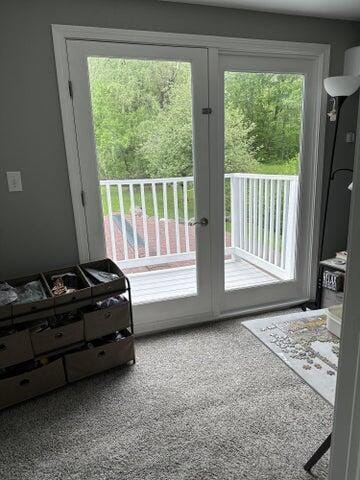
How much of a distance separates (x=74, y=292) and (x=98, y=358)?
18.5 inches

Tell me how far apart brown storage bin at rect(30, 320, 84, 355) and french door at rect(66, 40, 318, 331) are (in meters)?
0.59

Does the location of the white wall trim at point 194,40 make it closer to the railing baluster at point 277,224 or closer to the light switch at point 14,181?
the light switch at point 14,181

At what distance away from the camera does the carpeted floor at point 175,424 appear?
147 centimetres

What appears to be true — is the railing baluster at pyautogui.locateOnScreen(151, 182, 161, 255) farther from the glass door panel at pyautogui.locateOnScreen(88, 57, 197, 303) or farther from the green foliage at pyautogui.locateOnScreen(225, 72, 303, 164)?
the green foliage at pyautogui.locateOnScreen(225, 72, 303, 164)

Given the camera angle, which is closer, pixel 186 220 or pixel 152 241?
pixel 186 220

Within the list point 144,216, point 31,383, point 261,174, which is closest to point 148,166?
point 144,216

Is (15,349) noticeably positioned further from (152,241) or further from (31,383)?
(152,241)

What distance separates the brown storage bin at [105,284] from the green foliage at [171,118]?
626 millimetres

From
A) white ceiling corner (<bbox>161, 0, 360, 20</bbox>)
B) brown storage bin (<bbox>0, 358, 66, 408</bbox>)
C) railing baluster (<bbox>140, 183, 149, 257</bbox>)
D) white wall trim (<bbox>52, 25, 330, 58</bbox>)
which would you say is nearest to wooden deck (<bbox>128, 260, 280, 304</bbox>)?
railing baluster (<bbox>140, 183, 149, 257</bbox>)

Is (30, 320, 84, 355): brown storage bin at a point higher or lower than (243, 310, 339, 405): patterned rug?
higher

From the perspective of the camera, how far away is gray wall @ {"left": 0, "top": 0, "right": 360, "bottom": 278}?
1942mm

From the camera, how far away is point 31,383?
1854 millimetres

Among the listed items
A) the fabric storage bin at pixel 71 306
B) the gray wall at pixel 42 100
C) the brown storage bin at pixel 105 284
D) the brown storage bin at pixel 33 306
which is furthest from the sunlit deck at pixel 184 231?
the brown storage bin at pixel 33 306

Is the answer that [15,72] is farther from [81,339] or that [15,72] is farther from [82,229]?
[81,339]
